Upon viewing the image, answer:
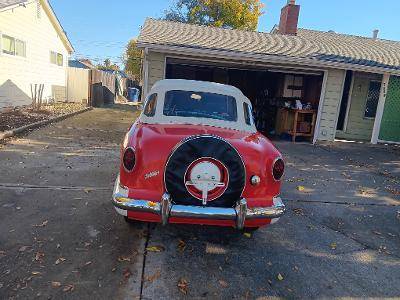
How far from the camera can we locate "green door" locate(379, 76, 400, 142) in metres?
12.7

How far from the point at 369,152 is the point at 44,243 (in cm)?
1088

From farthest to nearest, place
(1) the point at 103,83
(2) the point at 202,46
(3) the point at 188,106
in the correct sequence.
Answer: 1. (1) the point at 103,83
2. (2) the point at 202,46
3. (3) the point at 188,106

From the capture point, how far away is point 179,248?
144 inches

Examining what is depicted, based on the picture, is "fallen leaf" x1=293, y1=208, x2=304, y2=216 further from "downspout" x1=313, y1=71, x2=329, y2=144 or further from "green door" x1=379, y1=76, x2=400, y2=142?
"green door" x1=379, y1=76, x2=400, y2=142

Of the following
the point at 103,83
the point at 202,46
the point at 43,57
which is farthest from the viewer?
the point at 103,83

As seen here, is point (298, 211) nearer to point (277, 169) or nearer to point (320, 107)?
point (277, 169)

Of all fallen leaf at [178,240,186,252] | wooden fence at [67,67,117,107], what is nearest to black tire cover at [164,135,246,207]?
fallen leaf at [178,240,186,252]

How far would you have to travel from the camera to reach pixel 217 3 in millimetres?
34125

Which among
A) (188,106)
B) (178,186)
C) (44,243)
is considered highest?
(188,106)

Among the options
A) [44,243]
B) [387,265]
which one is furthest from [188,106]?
[387,265]

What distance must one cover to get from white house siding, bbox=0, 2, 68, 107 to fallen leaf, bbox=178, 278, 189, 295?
13582mm

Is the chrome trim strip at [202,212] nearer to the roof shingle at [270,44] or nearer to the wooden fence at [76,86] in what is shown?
the roof shingle at [270,44]

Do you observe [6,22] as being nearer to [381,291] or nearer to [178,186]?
[178,186]

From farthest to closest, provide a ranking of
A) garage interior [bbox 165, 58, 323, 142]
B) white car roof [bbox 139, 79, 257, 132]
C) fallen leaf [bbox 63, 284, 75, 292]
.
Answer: garage interior [bbox 165, 58, 323, 142], white car roof [bbox 139, 79, 257, 132], fallen leaf [bbox 63, 284, 75, 292]
